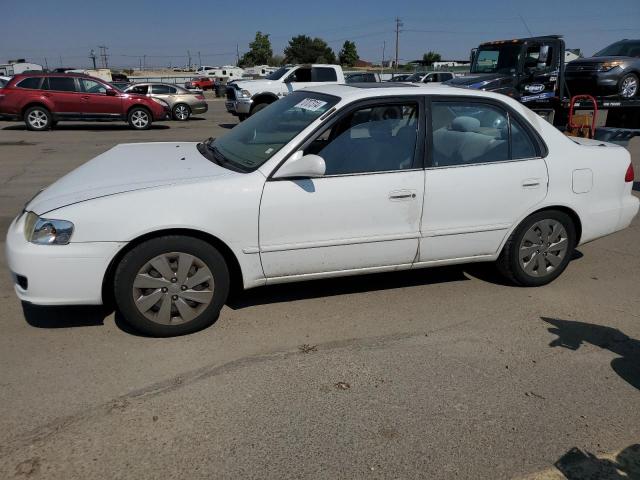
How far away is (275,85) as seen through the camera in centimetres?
1698

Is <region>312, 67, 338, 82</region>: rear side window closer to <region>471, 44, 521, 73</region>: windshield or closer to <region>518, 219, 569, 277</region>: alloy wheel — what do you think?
<region>471, 44, 521, 73</region>: windshield

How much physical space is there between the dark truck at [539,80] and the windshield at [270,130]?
30.3 ft

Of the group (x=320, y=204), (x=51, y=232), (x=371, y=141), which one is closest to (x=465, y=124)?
(x=371, y=141)

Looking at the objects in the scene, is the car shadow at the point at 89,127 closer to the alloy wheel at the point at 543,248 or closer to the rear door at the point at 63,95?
the rear door at the point at 63,95

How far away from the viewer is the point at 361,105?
3.84m

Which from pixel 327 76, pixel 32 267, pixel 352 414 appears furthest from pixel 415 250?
pixel 327 76

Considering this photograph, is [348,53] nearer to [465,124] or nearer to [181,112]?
[181,112]

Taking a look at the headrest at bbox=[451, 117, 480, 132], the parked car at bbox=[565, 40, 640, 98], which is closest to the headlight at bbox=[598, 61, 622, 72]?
the parked car at bbox=[565, 40, 640, 98]

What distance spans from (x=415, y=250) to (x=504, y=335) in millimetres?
844

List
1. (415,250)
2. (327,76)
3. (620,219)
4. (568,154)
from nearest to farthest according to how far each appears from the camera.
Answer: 1. (415,250)
2. (568,154)
3. (620,219)
4. (327,76)

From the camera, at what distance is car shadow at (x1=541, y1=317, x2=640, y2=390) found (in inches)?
130

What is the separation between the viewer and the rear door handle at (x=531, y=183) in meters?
4.13

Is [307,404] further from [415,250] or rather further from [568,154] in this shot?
[568,154]

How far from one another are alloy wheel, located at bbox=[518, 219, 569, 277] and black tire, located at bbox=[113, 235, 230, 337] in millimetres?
2389
